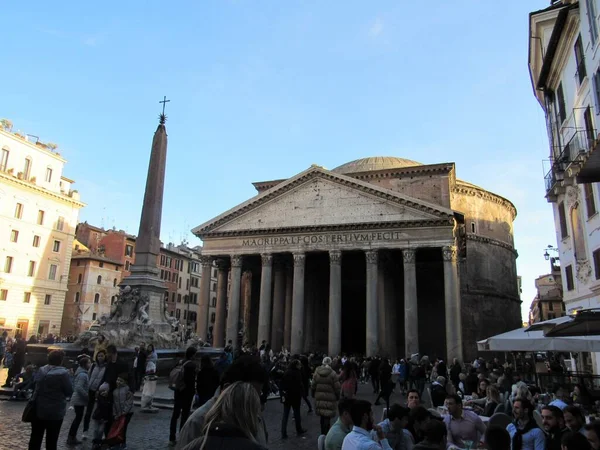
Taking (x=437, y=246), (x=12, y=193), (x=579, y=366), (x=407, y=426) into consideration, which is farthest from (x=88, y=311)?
(x=407, y=426)

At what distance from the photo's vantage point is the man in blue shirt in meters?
3.29

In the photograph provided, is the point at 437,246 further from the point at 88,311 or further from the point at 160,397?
the point at 88,311

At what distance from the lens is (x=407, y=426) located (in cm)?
454

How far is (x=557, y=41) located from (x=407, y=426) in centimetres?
1626

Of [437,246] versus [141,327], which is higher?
[437,246]

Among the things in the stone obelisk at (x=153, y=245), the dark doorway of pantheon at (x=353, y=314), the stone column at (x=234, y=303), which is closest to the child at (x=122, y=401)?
the stone obelisk at (x=153, y=245)

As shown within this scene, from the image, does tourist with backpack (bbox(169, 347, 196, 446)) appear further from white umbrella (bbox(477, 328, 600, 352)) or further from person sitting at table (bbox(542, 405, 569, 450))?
white umbrella (bbox(477, 328, 600, 352))

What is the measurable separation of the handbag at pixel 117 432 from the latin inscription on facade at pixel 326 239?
21496 mm

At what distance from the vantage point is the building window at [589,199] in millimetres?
14409

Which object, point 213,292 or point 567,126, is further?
point 213,292

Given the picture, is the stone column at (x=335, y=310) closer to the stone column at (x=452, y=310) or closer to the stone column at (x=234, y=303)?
the stone column at (x=452, y=310)

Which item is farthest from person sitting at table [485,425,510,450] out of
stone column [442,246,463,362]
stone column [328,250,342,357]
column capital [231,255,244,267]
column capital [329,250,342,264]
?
column capital [231,255,244,267]

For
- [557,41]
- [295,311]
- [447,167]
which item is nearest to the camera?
[557,41]

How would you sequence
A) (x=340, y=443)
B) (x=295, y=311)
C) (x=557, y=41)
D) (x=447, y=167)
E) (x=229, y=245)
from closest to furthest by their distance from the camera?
(x=340, y=443)
(x=557, y=41)
(x=295, y=311)
(x=229, y=245)
(x=447, y=167)
